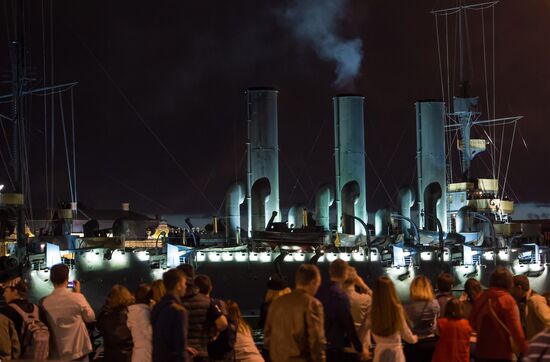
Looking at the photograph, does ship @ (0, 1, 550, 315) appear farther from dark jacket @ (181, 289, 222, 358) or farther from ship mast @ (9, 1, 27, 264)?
dark jacket @ (181, 289, 222, 358)

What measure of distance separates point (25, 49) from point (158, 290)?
1581 inches

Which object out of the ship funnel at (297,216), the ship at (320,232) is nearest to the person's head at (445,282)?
the ship at (320,232)

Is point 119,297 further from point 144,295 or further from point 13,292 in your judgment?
point 13,292

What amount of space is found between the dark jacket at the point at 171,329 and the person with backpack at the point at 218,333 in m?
0.90

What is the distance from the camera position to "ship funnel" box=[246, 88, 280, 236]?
60.0m

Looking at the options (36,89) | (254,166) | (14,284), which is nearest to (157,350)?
(14,284)

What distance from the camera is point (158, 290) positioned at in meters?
13.8

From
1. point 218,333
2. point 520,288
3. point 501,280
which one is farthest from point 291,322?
point 520,288

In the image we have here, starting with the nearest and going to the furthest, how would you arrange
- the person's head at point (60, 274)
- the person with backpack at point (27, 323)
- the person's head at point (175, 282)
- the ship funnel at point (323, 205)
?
1. the person's head at point (175, 282)
2. the person's head at point (60, 274)
3. the person with backpack at point (27, 323)
4. the ship funnel at point (323, 205)

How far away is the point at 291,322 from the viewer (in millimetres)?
11523

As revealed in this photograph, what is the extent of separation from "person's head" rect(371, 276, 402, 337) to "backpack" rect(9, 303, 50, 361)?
4.42 meters

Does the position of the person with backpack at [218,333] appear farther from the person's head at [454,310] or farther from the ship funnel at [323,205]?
the ship funnel at [323,205]

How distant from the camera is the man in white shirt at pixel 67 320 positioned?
44.6 feet

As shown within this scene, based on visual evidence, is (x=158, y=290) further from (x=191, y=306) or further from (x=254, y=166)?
(x=254, y=166)
